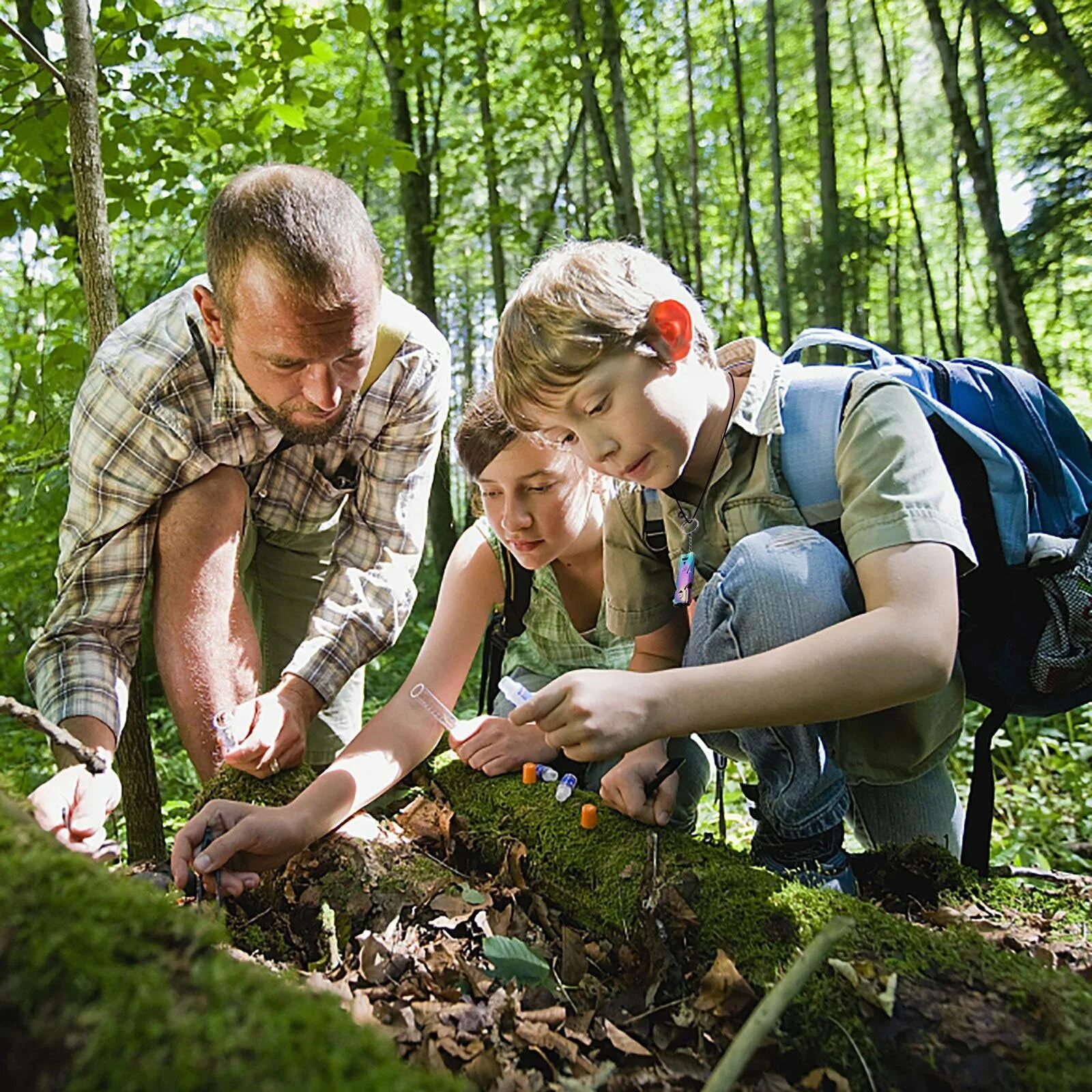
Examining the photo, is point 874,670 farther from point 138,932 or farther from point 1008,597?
point 138,932

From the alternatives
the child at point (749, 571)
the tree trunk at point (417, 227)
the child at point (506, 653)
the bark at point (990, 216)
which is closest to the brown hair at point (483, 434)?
the child at point (506, 653)

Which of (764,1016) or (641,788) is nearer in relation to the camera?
(764,1016)

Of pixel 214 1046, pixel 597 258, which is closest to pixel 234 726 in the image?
pixel 597 258

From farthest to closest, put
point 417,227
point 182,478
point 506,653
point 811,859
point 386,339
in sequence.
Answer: point 417,227 < point 506,653 < point 386,339 < point 182,478 < point 811,859

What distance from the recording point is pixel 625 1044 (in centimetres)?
145

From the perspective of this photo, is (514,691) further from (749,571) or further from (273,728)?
(749,571)

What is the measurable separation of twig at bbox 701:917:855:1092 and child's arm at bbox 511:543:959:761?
653 mm

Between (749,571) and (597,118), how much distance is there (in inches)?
181

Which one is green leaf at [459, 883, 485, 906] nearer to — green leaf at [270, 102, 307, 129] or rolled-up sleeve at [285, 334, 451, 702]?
rolled-up sleeve at [285, 334, 451, 702]

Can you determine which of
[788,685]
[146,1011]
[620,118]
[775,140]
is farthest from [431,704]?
[775,140]

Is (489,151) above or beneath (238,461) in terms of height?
above

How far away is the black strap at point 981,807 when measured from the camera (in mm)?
2102

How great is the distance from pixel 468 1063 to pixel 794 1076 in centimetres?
49

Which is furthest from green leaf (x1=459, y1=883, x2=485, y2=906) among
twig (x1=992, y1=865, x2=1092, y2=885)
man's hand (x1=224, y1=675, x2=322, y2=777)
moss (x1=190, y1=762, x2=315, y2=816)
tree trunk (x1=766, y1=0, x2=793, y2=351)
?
tree trunk (x1=766, y1=0, x2=793, y2=351)
